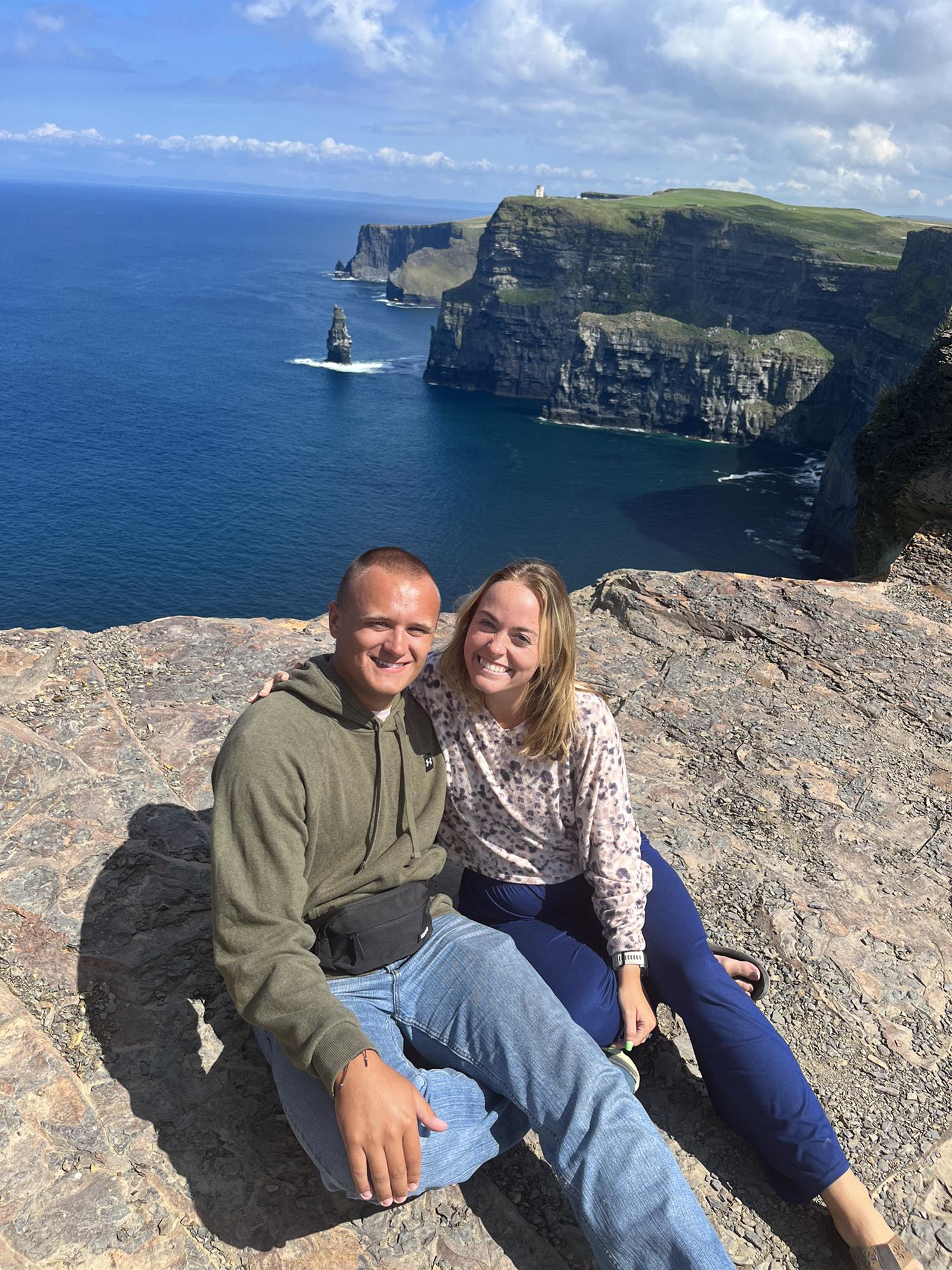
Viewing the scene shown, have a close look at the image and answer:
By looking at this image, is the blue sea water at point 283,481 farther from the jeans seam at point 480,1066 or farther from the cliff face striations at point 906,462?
the jeans seam at point 480,1066

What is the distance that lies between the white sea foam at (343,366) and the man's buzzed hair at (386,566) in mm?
111806

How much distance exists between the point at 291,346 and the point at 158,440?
46.1 meters

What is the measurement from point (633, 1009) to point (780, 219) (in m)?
138

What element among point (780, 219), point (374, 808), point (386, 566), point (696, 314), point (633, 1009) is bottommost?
point (696, 314)

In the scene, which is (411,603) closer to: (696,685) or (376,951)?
→ (376,951)

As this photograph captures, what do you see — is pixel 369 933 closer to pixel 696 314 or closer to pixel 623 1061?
pixel 623 1061

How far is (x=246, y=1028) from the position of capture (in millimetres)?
4277

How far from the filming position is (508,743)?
13.8 feet

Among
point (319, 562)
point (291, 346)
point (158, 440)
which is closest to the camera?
point (319, 562)

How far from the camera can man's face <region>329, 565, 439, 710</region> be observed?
368 cm

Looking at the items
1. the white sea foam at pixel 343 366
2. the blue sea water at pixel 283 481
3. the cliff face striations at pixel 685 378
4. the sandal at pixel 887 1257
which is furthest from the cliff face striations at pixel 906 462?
the white sea foam at pixel 343 366

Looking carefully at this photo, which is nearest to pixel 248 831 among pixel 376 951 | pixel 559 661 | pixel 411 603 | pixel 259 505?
pixel 376 951

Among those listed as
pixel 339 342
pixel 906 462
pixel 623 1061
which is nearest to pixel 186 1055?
pixel 623 1061

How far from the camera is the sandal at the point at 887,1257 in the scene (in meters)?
3.51
